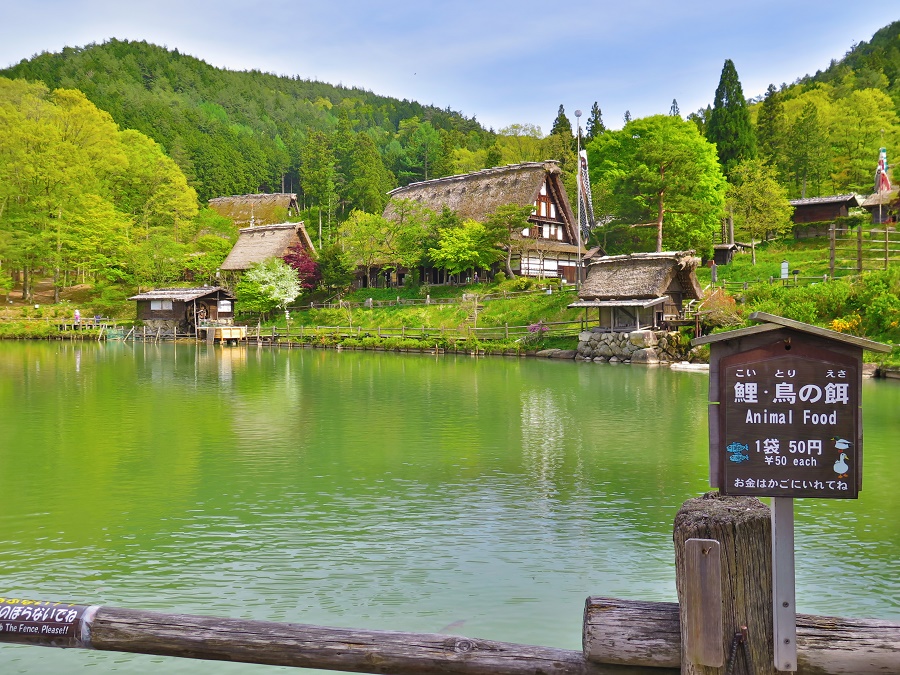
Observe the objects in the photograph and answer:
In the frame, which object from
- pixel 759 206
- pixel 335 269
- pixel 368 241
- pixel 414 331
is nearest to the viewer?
pixel 414 331

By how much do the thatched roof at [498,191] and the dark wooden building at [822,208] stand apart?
47.1 ft

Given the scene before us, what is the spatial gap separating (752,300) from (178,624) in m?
31.4

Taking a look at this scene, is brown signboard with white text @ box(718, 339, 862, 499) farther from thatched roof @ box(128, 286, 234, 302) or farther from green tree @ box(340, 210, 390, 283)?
thatched roof @ box(128, 286, 234, 302)

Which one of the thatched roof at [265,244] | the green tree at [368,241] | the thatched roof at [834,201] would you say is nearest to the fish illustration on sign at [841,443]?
the green tree at [368,241]

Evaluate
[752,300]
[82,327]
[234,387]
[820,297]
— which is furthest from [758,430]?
[82,327]

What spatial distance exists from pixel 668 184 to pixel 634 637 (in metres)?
36.9

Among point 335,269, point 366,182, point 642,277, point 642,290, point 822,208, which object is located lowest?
point 642,290

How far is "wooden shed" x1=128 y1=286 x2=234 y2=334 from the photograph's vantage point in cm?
4956

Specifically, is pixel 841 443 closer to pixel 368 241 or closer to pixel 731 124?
pixel 368 241

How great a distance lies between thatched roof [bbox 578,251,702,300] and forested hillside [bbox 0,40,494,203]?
35577mm

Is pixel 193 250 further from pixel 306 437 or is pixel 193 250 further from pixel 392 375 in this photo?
pixel 306 437

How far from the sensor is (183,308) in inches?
1964

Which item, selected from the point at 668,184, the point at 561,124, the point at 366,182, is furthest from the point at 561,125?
the point at 668,184

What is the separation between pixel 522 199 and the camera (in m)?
47.8
